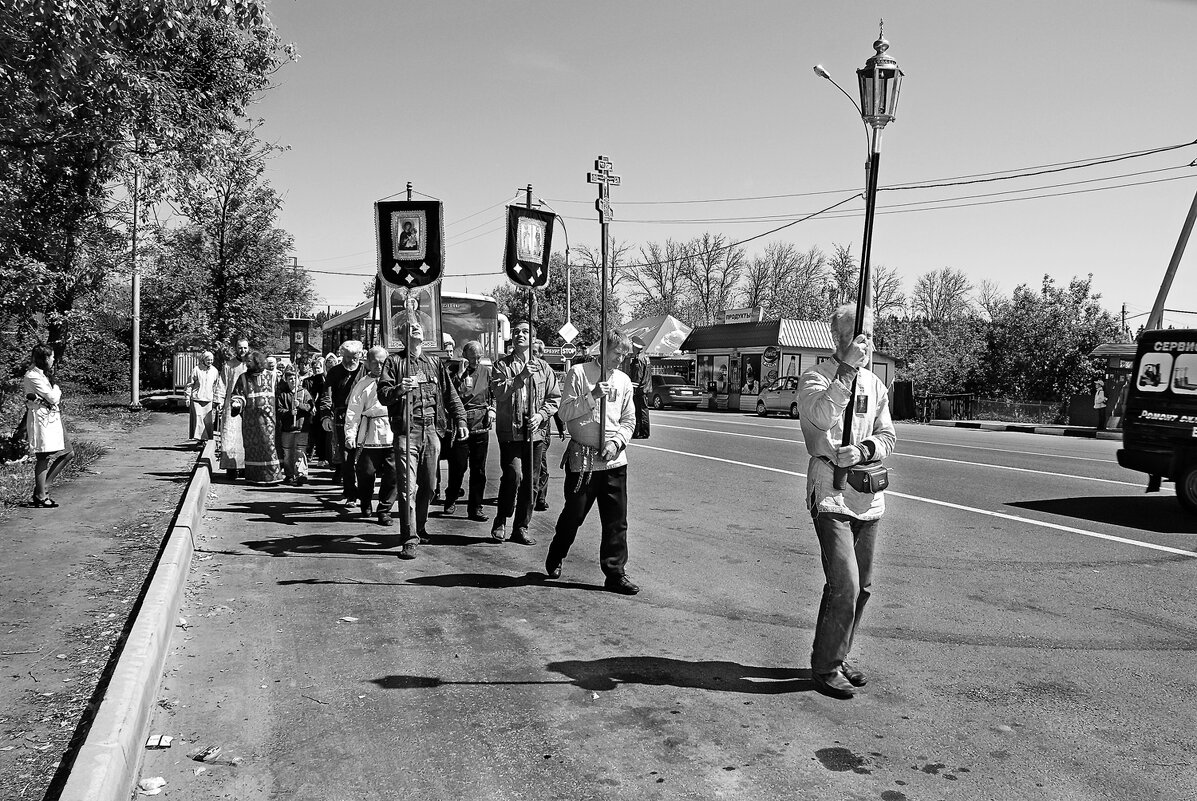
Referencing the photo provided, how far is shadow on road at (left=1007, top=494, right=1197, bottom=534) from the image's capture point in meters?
9.66

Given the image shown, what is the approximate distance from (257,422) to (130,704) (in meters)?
8.85

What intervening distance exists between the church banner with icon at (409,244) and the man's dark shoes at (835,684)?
5507mm

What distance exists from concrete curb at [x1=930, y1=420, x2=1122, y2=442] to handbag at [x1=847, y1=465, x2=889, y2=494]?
24856mm

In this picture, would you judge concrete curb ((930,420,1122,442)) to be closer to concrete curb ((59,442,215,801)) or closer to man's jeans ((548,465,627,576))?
man's jeans ((548,465,627,576))

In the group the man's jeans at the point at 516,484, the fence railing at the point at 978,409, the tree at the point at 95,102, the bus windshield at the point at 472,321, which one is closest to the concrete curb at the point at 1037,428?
the fence railing at the point at 978,409

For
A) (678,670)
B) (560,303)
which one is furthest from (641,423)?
(560,303)

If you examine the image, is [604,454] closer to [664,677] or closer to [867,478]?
[664,677]

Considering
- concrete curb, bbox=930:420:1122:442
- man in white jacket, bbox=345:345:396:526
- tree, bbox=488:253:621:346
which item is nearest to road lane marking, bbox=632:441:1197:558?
man in white jacket, bbox=345:345:396:526

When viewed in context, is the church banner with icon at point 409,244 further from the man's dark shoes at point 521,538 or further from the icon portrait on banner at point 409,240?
the man's dark shoes at point 521,538

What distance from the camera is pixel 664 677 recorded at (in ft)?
15.8

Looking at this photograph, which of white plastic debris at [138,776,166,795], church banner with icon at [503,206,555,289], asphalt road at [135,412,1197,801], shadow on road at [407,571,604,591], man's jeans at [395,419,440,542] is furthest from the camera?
church banner with icon at [503,206,555,289]

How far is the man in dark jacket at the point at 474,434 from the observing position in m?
9.55

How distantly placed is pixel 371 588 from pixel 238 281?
24717 millimetres

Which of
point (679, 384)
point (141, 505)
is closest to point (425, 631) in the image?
point (141, 505)
